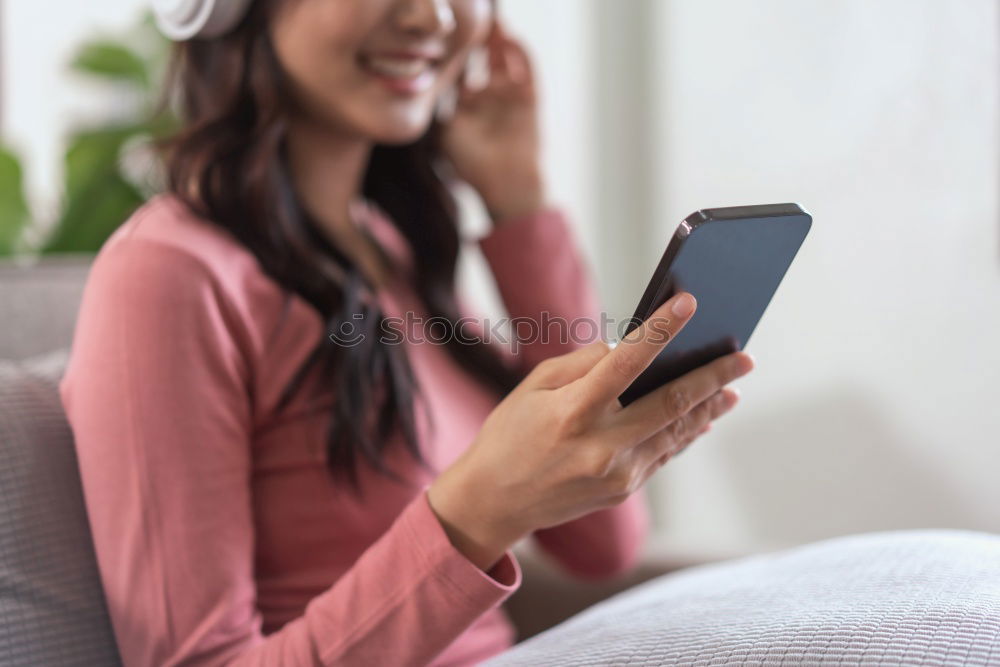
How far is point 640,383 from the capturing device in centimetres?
58

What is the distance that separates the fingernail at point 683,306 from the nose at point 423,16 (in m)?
0.46

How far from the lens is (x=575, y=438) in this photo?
56 centimetres

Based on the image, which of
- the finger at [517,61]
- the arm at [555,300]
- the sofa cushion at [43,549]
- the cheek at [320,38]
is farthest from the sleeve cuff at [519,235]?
the sofa cushion at [43,549]

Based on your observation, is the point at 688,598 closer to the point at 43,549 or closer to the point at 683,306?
the point at 683,306

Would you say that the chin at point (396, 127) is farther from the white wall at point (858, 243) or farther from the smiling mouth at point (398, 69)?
the white wall at point (858, 243)

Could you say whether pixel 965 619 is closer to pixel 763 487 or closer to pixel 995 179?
pixel 995 179

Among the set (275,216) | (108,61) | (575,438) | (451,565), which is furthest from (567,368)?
(108,61)

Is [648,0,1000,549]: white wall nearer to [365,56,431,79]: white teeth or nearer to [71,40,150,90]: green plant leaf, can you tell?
[365,56,431,79]: white teeth

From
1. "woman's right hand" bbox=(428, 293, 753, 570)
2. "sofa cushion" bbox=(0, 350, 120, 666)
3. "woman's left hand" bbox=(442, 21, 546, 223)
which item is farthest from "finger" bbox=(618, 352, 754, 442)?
"woman's left hand" bbox=(442, 21, 546, 223)

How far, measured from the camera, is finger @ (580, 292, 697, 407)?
0.51 meters

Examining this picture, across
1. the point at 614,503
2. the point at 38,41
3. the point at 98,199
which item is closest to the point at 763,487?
the point at 614,503

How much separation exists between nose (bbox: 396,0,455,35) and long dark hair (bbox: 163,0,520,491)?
11 centimetres

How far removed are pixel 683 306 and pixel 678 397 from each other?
8 centimetres

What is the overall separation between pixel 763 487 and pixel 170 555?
46.2 inches
